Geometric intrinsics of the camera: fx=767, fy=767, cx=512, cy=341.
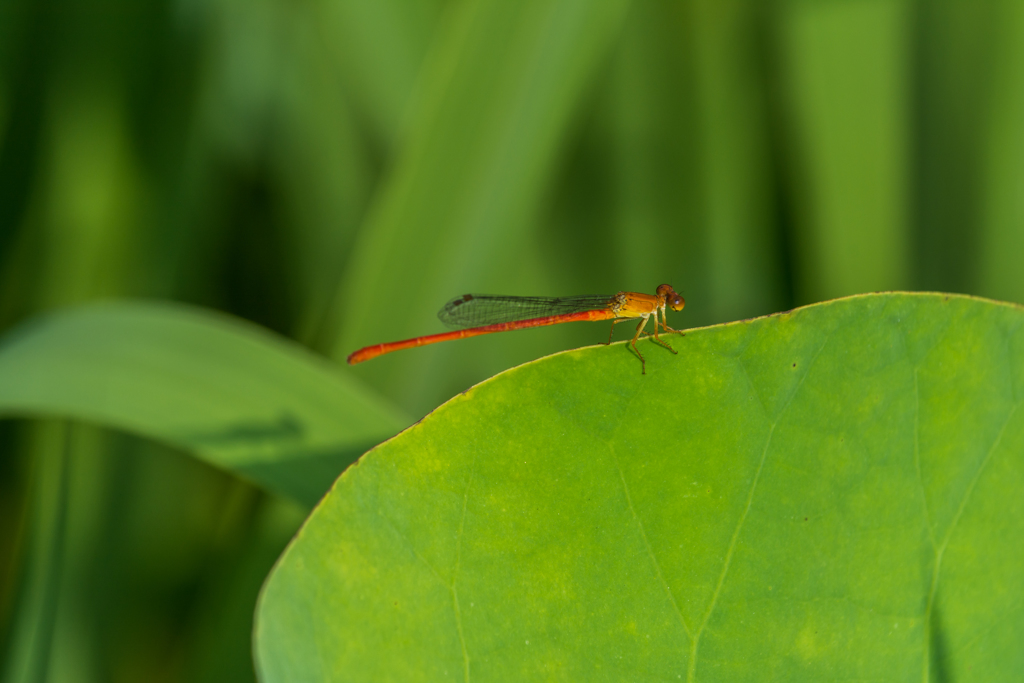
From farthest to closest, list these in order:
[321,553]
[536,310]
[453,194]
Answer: [536,310]
[453,194]
[321,553]

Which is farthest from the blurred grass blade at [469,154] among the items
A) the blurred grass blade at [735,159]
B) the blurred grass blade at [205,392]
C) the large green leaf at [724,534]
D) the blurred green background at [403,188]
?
the large green leaf at [724,534]

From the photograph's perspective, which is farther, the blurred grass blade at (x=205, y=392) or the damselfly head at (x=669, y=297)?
the damselfly head at (x=669, y=297)

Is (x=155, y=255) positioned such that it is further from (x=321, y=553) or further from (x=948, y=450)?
(x=948, y=450)

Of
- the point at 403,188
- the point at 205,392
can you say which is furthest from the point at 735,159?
the point at 205,392

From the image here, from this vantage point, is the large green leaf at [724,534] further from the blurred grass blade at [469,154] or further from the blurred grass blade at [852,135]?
the blurred grass blade at [852,135]

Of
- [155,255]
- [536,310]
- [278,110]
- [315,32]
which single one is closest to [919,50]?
[536,310]

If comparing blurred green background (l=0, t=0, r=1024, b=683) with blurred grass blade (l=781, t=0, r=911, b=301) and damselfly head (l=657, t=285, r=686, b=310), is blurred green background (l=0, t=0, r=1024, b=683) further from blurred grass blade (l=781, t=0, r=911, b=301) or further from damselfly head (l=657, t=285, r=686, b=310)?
damselfly head (l=657, t=285, r=686, b=310)
